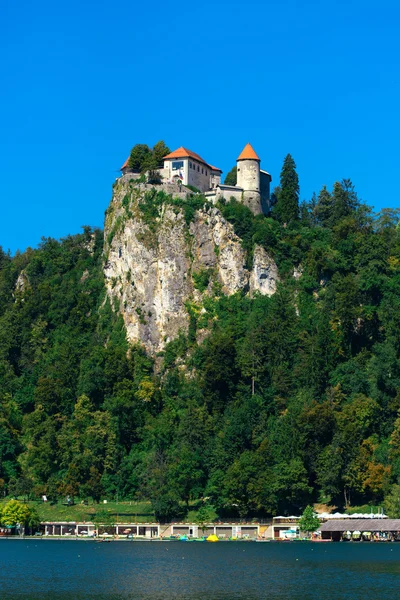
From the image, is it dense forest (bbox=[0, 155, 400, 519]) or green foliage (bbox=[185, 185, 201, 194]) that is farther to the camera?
green foliage (bbox=[185, 185, 201, 194])

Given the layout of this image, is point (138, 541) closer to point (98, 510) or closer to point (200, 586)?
point (98, 510)

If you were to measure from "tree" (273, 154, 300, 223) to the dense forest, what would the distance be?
19 centimetres

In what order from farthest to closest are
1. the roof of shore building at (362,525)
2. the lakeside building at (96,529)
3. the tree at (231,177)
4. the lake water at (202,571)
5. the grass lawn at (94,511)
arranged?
1. the tree at (231,177)
2. the grass lawn at (94,511)
3. the lakeside building at (96,529)
4. the roof of shore building at (362,525)
5. the lake water at (202,571)

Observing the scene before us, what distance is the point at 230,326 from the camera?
443ft

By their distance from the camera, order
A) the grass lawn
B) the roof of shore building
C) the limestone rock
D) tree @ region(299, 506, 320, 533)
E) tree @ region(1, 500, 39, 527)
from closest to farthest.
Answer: the roof of shore building < tree @ region(299, 506, 320, 533) < the grass lawn < tree @ region(1, 500, 39, 527) < the limestone rock

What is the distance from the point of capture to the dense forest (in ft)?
378

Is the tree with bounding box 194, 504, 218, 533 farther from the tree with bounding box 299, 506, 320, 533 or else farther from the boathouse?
the boathouse

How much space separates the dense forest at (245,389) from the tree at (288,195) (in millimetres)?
189

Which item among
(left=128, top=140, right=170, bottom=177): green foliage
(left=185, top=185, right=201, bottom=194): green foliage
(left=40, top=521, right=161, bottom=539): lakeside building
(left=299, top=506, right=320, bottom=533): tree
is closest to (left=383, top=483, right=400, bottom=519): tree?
(left=299, top=506, right=320, bottom=533): tree

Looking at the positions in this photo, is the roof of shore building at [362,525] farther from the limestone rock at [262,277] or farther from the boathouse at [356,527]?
the limestone rock at [262,277]

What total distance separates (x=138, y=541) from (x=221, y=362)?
22987 mm

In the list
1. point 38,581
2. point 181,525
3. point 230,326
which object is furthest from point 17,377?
point 38,581

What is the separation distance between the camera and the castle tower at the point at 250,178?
5655 inches

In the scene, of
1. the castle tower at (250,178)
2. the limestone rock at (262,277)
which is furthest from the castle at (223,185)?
the limestone rock at (262,277)
